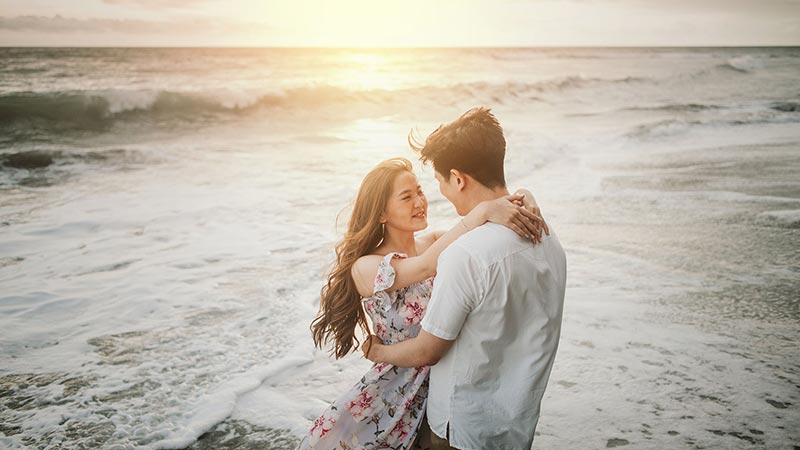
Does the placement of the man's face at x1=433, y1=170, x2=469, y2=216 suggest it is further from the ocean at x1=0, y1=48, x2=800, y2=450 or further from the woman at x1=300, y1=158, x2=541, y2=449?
the ocean at x1=0, y1=48, x2=800, y2=450

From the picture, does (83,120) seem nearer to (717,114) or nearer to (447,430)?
(447,430)

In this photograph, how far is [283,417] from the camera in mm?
4004

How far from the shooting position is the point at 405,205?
2.77m

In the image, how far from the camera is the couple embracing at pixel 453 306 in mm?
2092

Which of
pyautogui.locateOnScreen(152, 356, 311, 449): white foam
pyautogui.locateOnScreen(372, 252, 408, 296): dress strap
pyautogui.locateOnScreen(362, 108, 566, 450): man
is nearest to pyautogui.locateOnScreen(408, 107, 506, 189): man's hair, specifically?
pyautogui.locateOnScreen(362, 108, 566, 450): man

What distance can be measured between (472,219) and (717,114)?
23711mm

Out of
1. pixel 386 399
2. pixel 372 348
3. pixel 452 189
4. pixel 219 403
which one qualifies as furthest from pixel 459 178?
pixel 219 403

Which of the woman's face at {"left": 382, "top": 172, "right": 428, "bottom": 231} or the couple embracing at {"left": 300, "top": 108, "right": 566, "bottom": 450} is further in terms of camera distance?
the woman's face at {"left": 382, "top": 172, "right": 428, "bottom": 231}

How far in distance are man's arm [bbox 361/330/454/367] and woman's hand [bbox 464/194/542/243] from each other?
1.59 feet

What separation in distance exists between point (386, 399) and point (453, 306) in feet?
2.76

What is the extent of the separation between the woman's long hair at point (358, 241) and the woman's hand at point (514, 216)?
2.19ft

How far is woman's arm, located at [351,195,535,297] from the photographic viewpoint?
6.83ft

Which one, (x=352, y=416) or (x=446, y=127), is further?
(x=352, y=416)

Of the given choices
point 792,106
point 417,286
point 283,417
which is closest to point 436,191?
point 283,417
